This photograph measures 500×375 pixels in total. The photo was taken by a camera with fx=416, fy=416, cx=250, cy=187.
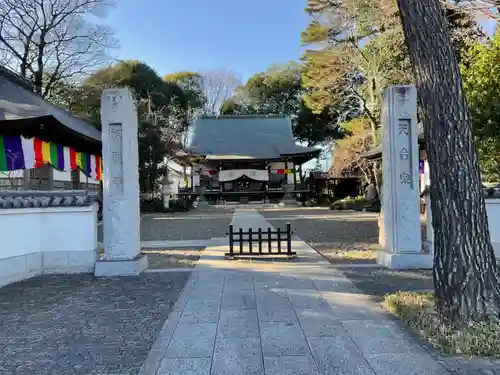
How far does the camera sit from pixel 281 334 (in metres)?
3.67

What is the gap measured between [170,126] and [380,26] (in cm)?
1370

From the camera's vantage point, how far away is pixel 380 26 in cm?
1695

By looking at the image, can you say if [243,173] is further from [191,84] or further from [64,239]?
[64,239]

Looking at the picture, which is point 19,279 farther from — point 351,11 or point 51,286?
point 351,11

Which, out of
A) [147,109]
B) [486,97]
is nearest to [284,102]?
[147,109]

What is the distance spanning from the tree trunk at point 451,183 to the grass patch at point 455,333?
0.32ft

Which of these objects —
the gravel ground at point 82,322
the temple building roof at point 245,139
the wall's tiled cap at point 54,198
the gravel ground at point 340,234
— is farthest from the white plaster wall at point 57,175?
the temple building roof at point 245,139

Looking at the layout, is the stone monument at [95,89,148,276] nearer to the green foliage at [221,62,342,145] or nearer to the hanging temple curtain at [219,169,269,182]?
the hanging temple curtain at [219,169,269,182]

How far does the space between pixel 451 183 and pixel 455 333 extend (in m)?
1.24

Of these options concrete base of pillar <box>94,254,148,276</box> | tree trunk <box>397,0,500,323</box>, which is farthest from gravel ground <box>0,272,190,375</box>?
tree trunk <box>397,0,500,323</box>

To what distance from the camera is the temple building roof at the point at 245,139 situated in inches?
1034

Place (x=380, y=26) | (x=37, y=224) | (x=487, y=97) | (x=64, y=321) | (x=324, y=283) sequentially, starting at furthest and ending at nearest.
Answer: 1. (x=380, y=26)
2. (x=487, y=97)
3. (x=37, y=224)
4. (x=324, y=283)
5. (x=64, y=321)

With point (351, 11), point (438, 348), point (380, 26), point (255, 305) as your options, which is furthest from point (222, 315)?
point (351, 11)

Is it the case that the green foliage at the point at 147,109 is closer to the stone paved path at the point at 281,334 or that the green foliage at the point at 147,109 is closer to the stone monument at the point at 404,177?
the stone monument at the point at 404,177
